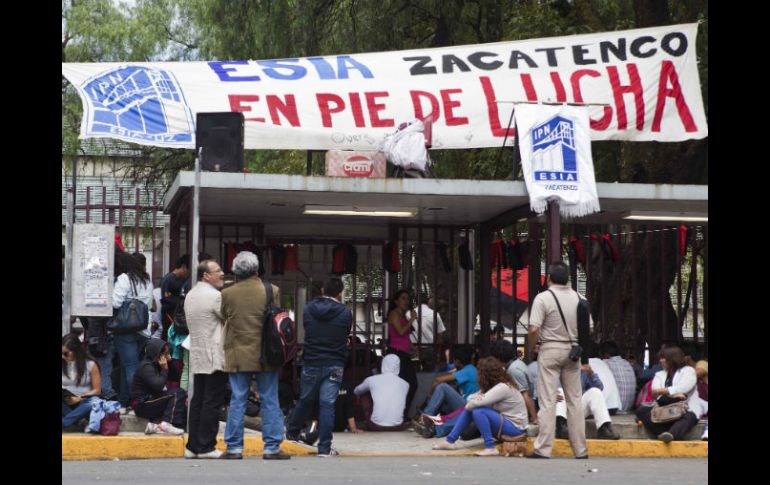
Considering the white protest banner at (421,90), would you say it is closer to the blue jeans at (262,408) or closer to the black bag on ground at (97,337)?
the black bag on ground at (97,337)

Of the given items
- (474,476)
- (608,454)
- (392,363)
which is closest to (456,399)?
(392,363)

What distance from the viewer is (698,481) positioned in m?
9.58

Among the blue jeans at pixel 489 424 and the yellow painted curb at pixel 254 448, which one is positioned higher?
the blue jeans at pixel 489 424

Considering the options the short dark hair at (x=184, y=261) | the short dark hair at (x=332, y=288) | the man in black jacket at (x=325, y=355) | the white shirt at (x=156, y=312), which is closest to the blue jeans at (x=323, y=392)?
the man in black jacket at (x=325, y=355)

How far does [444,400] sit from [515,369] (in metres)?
0.88

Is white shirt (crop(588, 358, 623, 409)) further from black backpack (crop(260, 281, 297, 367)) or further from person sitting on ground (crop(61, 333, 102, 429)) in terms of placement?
person sitting on ground (crop(61, 333, 102, 429))

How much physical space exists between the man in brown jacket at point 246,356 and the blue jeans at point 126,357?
2.39 metres

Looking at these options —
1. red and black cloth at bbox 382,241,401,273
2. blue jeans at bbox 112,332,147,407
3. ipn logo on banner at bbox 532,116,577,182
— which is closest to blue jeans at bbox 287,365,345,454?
blue jeans at bbox 112,332,147,407

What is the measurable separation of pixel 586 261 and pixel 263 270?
15.0 feet

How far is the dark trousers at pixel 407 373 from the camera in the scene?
14172 millimetres

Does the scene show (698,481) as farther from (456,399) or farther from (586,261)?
(586,261)

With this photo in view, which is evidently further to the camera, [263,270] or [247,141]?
[263,270]

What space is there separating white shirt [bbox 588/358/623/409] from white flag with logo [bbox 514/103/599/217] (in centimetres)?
180

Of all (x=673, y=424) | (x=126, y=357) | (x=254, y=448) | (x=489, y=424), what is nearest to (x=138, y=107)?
(x=126, y=357)
